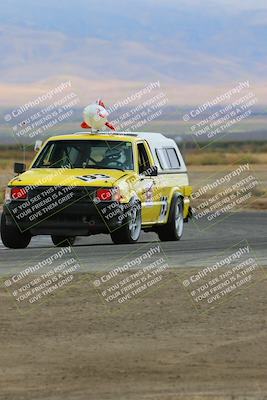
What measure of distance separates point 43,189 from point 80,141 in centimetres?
184

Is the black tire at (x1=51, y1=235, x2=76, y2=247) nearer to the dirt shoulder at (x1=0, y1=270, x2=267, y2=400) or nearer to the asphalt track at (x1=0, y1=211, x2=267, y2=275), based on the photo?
the asphalt track at (x1=0, y1=211, x2=267, y2=275)

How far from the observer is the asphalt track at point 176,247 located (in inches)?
729

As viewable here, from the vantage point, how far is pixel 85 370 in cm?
1106

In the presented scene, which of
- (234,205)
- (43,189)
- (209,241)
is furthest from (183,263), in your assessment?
(234,205)

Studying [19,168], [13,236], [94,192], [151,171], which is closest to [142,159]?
[151,171]

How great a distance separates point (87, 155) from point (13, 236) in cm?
190

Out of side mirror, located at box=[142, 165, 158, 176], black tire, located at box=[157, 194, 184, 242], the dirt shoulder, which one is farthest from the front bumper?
the dirt shoulder

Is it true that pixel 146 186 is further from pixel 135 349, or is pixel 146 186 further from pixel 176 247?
pixel 135 349

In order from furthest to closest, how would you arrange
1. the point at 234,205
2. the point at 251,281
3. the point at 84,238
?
the point at 234,205
the point at 84,238
the point at 251,281

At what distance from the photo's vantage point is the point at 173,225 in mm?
23547

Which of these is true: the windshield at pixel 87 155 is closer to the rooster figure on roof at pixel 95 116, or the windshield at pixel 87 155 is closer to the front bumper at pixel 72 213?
the rooster figure on roof at pixel 95 116

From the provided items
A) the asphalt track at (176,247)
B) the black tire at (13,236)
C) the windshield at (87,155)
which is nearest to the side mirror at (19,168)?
the windshield at (87,155)

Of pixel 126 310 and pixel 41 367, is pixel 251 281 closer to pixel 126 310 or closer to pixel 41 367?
pixel 126 310

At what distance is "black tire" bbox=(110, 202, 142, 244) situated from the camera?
21.2m
